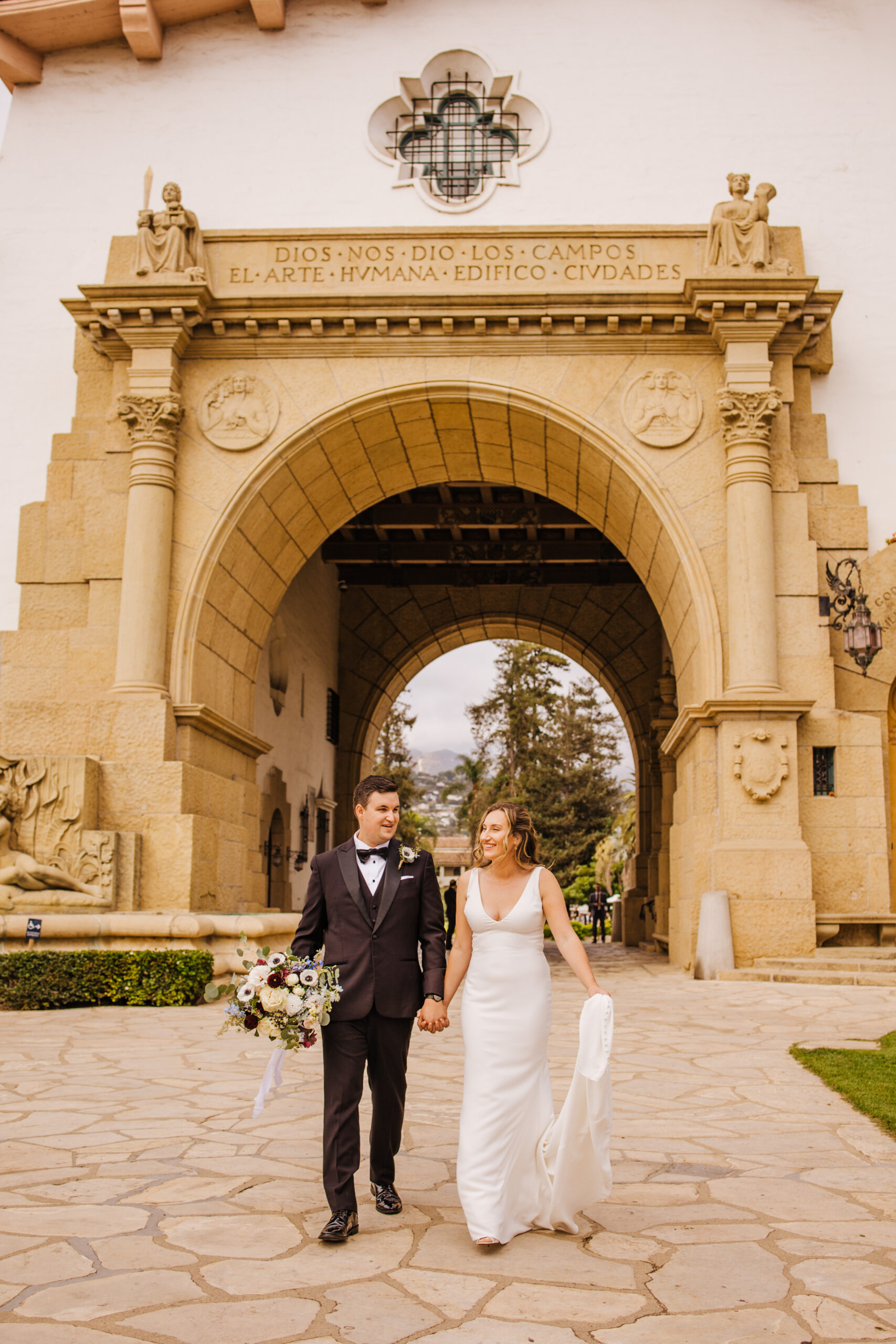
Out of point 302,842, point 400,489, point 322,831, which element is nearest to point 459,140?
point 400,489

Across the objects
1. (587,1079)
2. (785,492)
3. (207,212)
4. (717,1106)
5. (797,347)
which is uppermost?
(207,212)

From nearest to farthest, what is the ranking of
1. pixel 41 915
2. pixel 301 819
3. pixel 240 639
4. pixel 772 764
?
pixel 41 915 → pixel 772 764 → pixel 240 639 → pixel 301 819

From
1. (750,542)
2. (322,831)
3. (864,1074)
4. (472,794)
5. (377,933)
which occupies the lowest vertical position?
(864,1074)

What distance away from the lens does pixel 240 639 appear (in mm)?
13867

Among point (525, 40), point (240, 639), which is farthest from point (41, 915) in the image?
point (525, 40)

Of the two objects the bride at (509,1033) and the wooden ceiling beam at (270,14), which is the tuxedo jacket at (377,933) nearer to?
the bride at (509,1033)

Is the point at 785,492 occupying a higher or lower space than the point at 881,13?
lower

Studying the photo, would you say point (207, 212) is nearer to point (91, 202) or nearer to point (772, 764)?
point (91, 202)

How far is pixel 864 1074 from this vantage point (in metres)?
6.23

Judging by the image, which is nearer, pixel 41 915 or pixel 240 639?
pixel 41 915

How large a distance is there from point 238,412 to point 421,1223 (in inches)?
411

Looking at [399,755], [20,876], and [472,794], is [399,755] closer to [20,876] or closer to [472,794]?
[472,794]

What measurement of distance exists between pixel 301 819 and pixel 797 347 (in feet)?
34.6

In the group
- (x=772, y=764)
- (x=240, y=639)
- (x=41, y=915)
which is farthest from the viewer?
(x=240, y=639)
